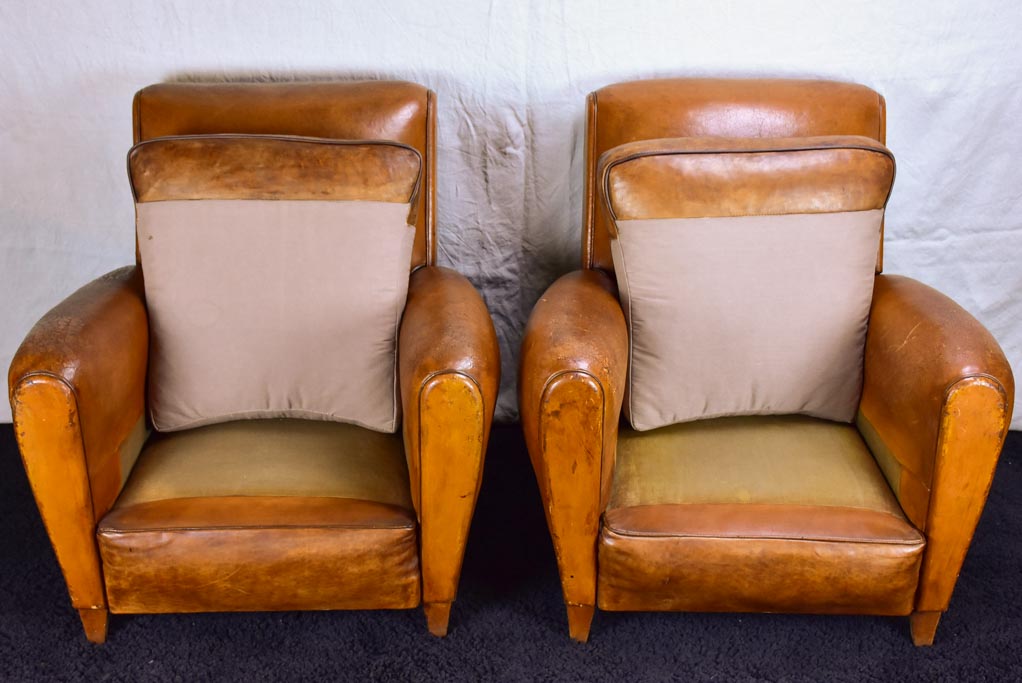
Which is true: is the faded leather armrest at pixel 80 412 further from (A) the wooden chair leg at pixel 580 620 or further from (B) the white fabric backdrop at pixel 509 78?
(A) the wooden chair leg at pixel 580 620

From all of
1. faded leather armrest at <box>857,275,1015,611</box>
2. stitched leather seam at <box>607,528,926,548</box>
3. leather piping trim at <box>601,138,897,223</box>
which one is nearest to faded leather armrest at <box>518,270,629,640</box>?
stitched leather seam at <box>607,528,926,548</box>

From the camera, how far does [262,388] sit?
1.53m

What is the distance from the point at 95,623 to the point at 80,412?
398 millimetres

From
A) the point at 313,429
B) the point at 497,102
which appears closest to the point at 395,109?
the point at 497,102

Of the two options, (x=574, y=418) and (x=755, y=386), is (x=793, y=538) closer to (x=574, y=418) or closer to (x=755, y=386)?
(x=755, y=386)

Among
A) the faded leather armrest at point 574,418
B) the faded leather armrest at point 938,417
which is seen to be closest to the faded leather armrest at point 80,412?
the faded leather armrest at point 574,418

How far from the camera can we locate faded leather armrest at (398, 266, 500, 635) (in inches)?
51.7

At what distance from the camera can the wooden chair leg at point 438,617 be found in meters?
1.51

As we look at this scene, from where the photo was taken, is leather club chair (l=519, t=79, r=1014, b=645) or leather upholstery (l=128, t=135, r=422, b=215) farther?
leather upholstery (l=128, t=135, r=422, b=215)

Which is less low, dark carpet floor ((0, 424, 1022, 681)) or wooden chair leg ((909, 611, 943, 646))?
wooden chair leg ((909, 611, 943, 646))

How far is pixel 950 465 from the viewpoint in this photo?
1.33 m

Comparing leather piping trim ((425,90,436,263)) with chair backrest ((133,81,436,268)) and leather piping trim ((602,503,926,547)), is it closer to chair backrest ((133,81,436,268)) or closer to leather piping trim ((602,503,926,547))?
chair backrest ((133,81,436,268))

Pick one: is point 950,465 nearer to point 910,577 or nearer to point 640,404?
point 910,577

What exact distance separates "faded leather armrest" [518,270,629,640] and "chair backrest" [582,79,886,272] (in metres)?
0.35
